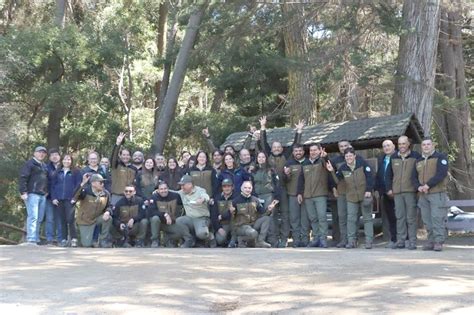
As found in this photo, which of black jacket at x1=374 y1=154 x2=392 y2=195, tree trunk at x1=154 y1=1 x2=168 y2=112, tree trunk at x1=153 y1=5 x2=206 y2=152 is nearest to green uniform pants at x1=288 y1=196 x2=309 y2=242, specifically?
black jacket at x1=374 y1=154 x2=392 y2=195

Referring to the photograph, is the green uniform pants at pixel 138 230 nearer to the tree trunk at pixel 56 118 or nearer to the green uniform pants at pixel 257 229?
the green uniform pants at pixel 257 229

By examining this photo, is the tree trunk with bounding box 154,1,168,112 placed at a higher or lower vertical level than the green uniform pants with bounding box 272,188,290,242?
higher

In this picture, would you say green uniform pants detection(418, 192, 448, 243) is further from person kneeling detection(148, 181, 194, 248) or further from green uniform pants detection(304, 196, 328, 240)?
person kneeling detection(148, 181, 194, 248)

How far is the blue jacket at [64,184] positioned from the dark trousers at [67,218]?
132 mm

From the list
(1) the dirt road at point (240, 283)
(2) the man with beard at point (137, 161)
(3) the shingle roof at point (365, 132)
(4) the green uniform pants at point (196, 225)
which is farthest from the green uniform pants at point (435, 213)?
(2) the man with beard at point (137, 161)

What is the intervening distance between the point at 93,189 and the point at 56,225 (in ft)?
4.26

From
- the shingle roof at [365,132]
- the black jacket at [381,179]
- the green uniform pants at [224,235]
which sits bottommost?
the green uniform pants at [224,235]

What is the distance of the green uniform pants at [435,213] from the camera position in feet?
29.3

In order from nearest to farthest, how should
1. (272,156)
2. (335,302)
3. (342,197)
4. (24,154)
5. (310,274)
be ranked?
(335,302), (310,274), (342,197), (272,156), (24,154)

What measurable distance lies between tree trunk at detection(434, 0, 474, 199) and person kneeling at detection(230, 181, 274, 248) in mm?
10049

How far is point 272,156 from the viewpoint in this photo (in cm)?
1113

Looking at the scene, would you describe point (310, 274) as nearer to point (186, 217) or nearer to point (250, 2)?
point (186, 217)

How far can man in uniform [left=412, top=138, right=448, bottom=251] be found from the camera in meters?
8.96

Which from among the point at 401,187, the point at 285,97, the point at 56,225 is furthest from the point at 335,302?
the point at 285,97
